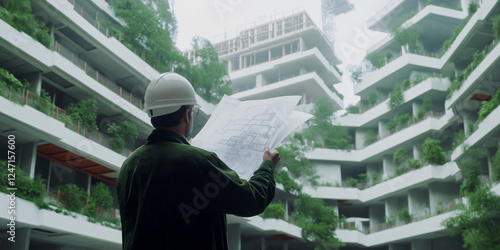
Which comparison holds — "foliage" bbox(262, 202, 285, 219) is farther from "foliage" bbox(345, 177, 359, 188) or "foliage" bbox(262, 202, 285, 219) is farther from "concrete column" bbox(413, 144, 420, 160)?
"concrete column" bbox(413, 144, 420, 160)

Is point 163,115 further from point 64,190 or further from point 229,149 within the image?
point 64,190

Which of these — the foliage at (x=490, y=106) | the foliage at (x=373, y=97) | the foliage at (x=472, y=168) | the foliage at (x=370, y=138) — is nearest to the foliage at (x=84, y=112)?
the foliage at (x=490, y=106)

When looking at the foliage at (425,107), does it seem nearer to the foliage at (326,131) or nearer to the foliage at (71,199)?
the foliage at (326,131)

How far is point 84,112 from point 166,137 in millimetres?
20431

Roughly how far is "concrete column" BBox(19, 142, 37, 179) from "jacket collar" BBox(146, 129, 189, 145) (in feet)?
56.8

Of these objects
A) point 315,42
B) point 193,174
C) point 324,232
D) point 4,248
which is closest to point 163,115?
point 193,174

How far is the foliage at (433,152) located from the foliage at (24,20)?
77.1 feet

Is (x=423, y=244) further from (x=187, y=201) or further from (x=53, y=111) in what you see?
(x=187, y=201)

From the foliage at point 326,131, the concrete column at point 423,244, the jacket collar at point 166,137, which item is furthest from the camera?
the foliage at point 326,131

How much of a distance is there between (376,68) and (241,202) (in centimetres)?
4369

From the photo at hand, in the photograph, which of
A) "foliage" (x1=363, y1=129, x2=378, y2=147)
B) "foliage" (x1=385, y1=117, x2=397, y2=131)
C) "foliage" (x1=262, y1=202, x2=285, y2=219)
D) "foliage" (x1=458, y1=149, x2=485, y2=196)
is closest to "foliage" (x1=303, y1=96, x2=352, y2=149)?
"foliage" (x1=363, y1=129, x2=378, y2=147)

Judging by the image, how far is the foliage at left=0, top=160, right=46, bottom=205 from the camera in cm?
1588

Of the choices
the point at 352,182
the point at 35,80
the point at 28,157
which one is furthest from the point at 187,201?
the point at 352,182

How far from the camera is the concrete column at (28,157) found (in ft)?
60.6
